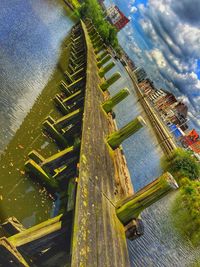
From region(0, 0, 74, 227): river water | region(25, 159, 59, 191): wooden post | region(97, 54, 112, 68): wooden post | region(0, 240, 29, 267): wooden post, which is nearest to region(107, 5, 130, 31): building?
region(0, 0, 74, 227): river water

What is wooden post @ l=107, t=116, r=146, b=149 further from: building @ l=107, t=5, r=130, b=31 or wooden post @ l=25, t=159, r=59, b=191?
building @ l=107, t=5, r=130, b=31

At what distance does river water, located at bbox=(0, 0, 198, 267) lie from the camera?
15.1 m

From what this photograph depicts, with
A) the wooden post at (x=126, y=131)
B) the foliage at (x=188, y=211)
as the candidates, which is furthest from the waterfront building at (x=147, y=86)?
the wooden post at (x=126, y=131)

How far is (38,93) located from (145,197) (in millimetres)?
11129

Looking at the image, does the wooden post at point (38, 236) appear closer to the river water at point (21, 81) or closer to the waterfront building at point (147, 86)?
the river water at point (21, 81)

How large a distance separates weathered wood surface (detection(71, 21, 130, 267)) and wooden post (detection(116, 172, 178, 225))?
10.8 inches

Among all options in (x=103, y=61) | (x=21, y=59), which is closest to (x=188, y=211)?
(x=103, y=61)

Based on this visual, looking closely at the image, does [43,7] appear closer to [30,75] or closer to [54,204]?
[30,75]

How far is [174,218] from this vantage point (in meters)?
29.0

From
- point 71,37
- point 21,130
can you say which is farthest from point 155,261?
point 71,37

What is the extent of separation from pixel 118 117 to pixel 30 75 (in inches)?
721

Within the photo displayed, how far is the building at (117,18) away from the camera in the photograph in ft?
390

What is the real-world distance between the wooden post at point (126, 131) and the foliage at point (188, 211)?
1702 centimetres

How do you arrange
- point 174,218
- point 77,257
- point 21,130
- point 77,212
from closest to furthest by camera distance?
point 77,257 < point 77,212 < point 21,130 < point 174,218
